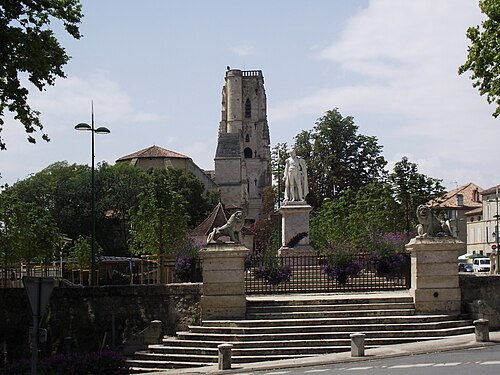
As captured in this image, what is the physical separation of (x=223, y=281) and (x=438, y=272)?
18.8ft

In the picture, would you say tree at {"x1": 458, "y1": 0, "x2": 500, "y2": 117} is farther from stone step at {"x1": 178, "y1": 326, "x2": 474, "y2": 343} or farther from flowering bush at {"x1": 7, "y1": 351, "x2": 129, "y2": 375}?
flowering bush at {"x1": 7, "y1": 351, "x2": 129, "y2": 375}

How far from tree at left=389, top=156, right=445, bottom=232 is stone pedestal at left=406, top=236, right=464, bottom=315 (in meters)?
22.4

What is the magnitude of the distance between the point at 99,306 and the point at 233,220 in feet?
15.4

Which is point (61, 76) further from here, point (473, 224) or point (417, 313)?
point (473, 224)

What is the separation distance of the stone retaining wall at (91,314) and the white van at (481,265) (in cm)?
4502

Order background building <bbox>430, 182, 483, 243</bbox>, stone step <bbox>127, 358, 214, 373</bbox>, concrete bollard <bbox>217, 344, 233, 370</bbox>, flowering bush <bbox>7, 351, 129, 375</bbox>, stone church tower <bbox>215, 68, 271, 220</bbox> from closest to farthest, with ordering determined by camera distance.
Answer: concrete bollard <bbox>217, 344, 233, 370</bbox> → flowering bush <bbox>7, 351, 129, 375</bbox> → stone step <bbox>127, 358, 214, 373</bbox> → background building <bbox>430, 182, 483, 243</bbox> → stone church tower <bbox>215, 68, 271, 220</bbox>

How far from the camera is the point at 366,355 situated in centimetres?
1955

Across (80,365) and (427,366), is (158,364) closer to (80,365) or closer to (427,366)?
(80,365)

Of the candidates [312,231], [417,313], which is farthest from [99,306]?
[312,231]

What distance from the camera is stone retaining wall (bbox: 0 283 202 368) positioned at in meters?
24.1

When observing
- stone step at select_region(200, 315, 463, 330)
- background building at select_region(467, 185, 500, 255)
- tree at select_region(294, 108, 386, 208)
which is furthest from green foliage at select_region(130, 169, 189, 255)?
background building at select_region(467, 185, 500, 255)

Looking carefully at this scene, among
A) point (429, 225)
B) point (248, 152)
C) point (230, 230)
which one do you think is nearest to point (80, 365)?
point (230, 230)

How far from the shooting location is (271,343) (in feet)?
69.2

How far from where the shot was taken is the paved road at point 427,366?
52.1 feet
